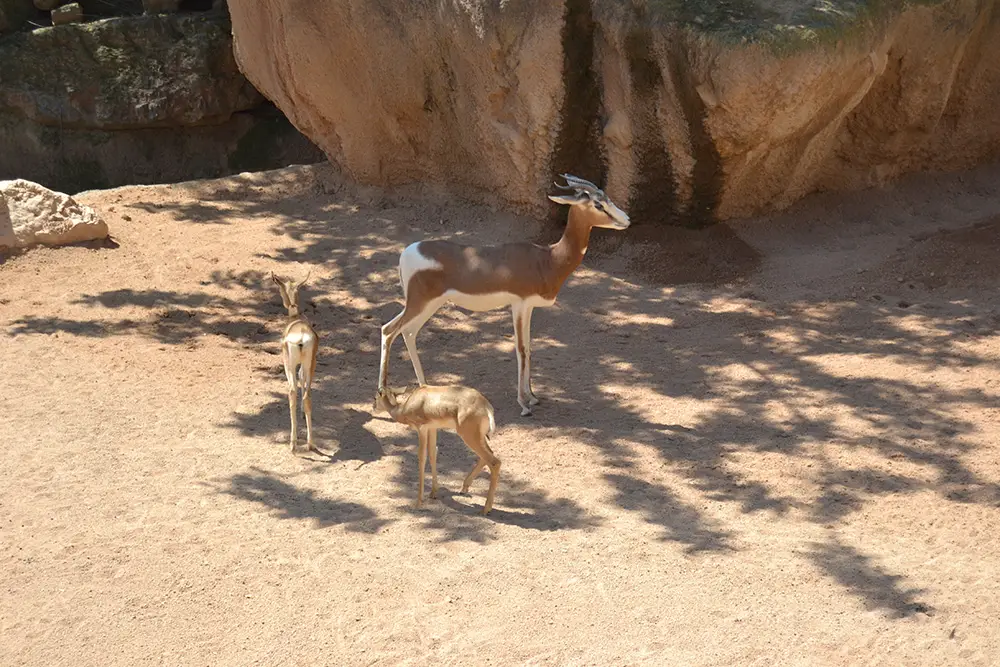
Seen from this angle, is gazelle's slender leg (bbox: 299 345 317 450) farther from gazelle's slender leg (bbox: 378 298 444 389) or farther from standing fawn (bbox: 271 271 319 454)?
gazelle's slender leg (bbox: 378 298 444 389)

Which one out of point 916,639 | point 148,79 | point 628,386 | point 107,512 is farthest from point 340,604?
point 148,79

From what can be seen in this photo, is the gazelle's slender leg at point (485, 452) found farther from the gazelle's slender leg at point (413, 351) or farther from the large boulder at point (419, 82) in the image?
the large boulder at point (419, 82)

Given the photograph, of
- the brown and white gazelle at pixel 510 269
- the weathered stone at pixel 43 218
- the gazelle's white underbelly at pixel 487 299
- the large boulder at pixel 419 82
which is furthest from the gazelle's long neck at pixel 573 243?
the weathered stone at pixel 43 218

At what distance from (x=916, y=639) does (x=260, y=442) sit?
4.13m

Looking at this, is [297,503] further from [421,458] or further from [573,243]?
[573,243]

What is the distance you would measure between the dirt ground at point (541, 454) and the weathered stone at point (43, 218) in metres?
0.19

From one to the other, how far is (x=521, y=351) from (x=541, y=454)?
3.06ft

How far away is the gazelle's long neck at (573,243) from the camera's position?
7.92 m

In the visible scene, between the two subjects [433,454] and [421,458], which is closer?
[421,458]

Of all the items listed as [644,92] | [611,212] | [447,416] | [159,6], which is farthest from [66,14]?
[447,416]

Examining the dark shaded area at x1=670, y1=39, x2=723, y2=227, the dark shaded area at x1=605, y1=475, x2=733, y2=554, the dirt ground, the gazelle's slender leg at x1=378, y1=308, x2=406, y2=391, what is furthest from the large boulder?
the dark shaded area at x1=605, y1=475, x2=733, y2=554

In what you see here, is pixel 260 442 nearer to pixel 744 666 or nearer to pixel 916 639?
pixel 744 666

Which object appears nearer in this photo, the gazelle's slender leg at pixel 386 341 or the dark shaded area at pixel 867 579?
the dark shaded area at pixel 867 579

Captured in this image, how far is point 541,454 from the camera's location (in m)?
7.36
